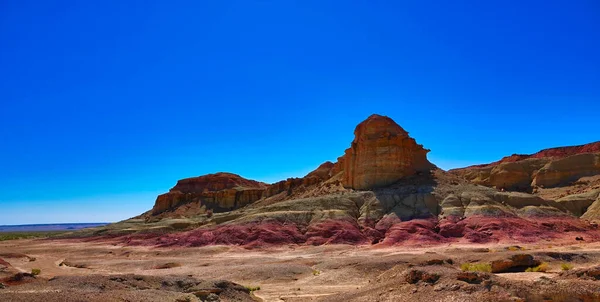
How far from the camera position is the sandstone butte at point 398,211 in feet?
165

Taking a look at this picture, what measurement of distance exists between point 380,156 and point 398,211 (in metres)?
12.9

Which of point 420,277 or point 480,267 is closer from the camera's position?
point 420,277

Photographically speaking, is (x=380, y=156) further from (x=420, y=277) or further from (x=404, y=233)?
(x=420, y=277)

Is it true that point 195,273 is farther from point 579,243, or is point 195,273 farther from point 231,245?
point 579,243

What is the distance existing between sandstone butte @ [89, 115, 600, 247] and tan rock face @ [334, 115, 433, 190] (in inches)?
6.1

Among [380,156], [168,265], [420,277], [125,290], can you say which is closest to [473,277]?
[420,277]

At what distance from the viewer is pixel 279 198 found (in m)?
88.6

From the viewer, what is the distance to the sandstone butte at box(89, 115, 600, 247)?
50.4 m

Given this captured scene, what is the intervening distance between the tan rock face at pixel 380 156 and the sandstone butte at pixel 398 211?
0.15 metres

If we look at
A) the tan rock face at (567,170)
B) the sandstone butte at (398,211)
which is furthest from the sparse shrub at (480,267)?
the tan rock face at (567,170)

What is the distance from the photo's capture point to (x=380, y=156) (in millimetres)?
68500

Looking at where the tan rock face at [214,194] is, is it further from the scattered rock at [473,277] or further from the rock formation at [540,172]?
the scattered rock at [473,277]

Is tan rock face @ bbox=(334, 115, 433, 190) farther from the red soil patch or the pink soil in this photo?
the red soil patch

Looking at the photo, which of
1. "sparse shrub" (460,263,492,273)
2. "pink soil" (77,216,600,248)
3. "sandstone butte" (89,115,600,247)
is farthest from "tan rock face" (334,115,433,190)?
"sparse shrub" (460,263,492,273)
